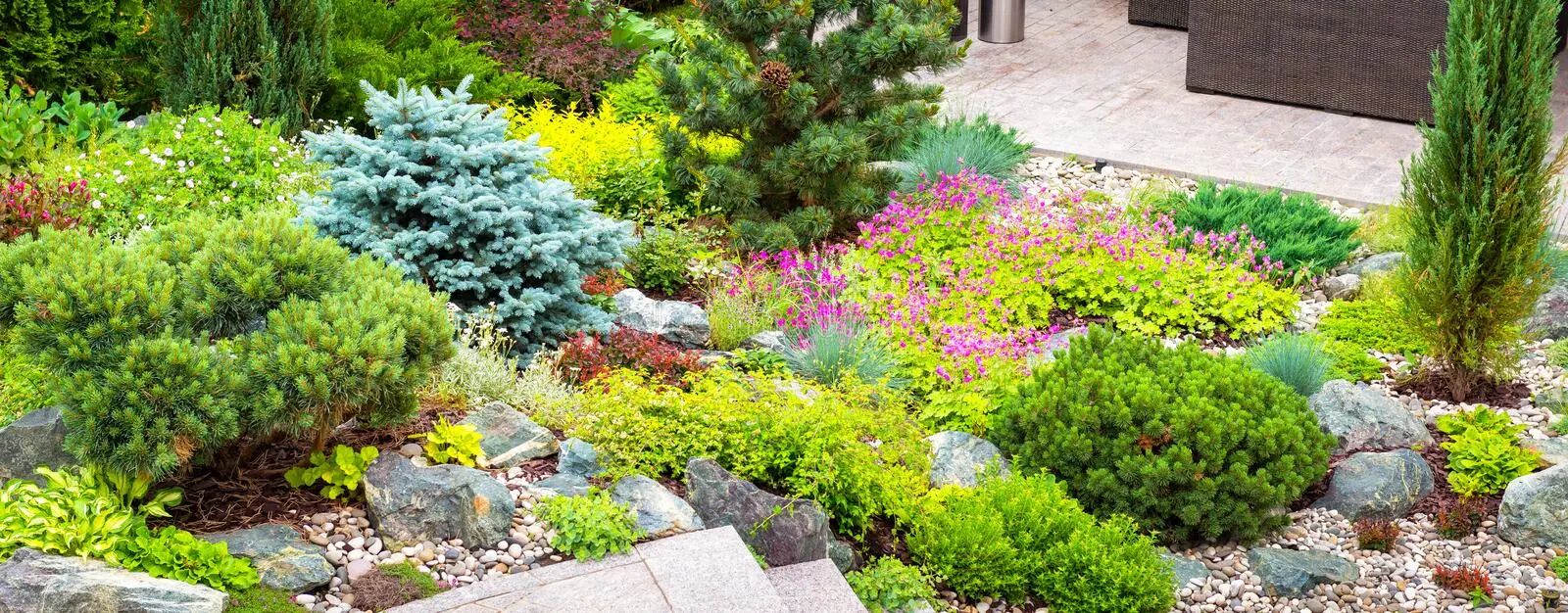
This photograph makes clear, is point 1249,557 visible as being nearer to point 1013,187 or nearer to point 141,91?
point 1013,187

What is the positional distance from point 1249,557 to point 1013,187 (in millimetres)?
3370

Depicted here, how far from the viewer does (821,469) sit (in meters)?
4.74

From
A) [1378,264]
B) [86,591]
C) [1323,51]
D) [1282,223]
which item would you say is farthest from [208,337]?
[1323,51]

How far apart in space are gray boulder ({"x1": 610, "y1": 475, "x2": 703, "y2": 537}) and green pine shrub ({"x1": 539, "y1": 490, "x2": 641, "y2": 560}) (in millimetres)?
64

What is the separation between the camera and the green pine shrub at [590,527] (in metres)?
4.24

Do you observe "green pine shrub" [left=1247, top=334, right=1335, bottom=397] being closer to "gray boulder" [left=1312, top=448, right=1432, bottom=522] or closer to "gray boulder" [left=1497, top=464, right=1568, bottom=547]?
"gray boulder" [left=1312, top=448, right=1432, bottom=522]

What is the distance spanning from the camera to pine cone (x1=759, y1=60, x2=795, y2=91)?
7.20 metres

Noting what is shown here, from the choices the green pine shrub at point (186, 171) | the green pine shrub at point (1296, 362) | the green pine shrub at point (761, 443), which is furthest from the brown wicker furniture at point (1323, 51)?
the green pine shrub at point (186, 171)

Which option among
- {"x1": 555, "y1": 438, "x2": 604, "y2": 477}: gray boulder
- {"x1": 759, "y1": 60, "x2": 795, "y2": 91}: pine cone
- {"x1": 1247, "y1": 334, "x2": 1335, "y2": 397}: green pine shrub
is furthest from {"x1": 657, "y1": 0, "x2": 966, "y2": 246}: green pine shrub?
{"x1": 555, "y1": 438, "x2": 604, "y2": 477}: gray boulder

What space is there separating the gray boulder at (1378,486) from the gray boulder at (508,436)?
119 inches

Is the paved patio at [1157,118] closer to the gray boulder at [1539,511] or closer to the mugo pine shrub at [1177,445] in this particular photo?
the gray boulder at [1539,511]

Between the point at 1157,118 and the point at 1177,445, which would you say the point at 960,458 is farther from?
the point at 1157,118

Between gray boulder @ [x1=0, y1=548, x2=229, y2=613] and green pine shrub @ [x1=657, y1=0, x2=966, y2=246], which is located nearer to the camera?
gray boulder @ [x1=0, y1=548, x2=229, y2=613]

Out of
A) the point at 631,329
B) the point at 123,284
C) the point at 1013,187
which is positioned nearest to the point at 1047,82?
the point at 1013,187
